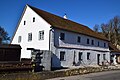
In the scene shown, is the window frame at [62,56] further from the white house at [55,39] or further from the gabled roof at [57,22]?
the gabled roof at [57,22]

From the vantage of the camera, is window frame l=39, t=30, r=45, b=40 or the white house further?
window frame l=39, t=30, r=45, b=40

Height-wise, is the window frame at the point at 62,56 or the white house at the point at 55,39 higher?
the white house at the point at 55,39

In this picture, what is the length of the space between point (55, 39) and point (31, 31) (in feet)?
16.1

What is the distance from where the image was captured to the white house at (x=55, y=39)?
2493 cm

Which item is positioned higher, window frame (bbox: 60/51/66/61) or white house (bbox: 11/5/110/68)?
white house (bbox: 11/5/110/68)

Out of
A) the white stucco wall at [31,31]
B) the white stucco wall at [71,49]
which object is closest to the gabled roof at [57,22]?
the white stucco wall at [71,49]

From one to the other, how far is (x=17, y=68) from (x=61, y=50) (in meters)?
8.99

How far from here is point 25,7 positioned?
29547mm

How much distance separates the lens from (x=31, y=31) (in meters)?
27.8

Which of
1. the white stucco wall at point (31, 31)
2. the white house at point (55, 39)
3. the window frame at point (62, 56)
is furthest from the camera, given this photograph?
the window frame at point (62, 56)

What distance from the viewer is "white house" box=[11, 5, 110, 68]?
81.8 feet

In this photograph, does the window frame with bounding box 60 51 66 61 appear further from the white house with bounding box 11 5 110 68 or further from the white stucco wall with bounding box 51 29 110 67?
the white stucco wall with bounding box 51 29 110 67

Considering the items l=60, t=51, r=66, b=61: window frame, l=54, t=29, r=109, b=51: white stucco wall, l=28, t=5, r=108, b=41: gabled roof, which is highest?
l=28, t=5, r=108, b=41: gabled roof

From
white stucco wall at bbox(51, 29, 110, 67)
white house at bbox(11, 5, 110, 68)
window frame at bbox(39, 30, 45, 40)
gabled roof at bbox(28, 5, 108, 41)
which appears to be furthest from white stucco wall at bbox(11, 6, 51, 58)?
white stucco wall at bbox(51, 29, 110, 67)
